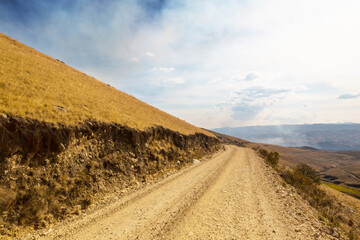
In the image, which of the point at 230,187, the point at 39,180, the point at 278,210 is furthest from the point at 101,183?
the point at 278,210

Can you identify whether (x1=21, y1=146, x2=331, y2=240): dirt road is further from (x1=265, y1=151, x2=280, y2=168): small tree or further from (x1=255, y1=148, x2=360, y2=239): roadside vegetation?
(x1=265, y1=151, x2=280, y2=168): small tree

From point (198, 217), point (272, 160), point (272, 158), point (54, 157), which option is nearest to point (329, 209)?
point (198, 217)

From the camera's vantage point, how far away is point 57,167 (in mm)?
10000

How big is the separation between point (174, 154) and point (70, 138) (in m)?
13.8

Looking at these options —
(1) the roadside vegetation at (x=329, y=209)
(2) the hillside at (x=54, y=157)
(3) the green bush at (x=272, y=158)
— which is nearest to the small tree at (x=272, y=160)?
(3) the green bush at (x=272, y=158)

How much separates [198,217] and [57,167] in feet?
29.5

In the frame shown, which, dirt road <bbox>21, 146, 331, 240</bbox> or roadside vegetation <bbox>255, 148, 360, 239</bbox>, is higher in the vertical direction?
dirt road <bbox>21, 146, 331, 240</bbox>

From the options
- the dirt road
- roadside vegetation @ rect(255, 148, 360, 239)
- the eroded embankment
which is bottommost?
roadside vegetation @ rect(255, 148, 360, 239)

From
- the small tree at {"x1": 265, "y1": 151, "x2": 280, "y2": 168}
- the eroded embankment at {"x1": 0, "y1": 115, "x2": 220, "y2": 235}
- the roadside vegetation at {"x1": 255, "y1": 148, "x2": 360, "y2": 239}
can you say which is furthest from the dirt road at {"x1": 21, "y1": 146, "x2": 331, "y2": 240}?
the small tree at {"x1": 265, "y1": 151, "x2": 280, "y2": 168}

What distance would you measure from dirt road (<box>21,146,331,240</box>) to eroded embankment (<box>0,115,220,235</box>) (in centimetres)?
139

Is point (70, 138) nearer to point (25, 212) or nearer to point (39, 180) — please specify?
point (39, 180)

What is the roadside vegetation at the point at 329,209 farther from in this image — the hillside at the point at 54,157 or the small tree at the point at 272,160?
the hillside at the point at 54,157

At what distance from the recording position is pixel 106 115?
16.9 metres

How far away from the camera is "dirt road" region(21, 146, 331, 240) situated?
7.40 meters
